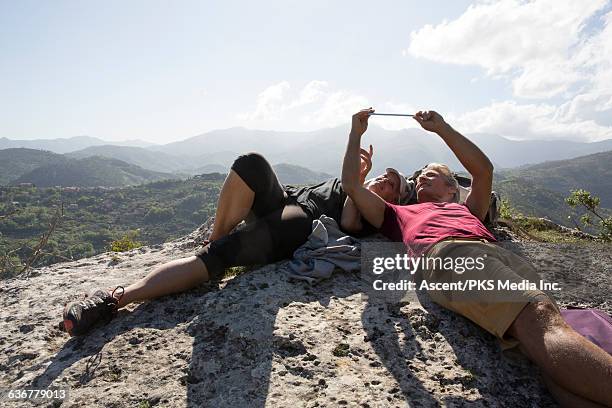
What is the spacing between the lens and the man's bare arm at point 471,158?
479 centimetres

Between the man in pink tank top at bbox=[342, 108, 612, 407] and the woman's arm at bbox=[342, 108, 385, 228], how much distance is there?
0.05ft

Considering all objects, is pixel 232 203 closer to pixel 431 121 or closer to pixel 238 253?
pixel 238 253

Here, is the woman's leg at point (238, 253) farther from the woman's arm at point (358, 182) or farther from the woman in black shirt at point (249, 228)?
the woman's arm at point (358, 182)

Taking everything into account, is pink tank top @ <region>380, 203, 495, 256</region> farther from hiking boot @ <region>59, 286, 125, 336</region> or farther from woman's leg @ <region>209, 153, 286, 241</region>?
hiking boot @ <region>59, 286, 125, 336</region>

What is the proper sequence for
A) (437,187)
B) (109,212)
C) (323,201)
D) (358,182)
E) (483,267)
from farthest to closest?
1. (109,212)
2. (323,201)
3. (437,187)
4. (358,182)
5. (483,267)

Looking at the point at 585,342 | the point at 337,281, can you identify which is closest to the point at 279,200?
the point at 337,281

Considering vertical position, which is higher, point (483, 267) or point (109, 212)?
point (483, 267)

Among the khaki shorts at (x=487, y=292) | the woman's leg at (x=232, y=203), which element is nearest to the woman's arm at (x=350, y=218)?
the woman's leg at (x=232, y=203)

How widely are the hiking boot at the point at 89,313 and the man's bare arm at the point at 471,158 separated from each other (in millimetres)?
4451

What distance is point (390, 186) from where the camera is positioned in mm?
6090

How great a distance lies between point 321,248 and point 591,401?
306 centimetres

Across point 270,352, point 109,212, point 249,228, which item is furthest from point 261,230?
point 109,212

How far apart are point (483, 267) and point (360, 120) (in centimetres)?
278

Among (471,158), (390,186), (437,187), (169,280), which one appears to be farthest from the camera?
(390,186)
